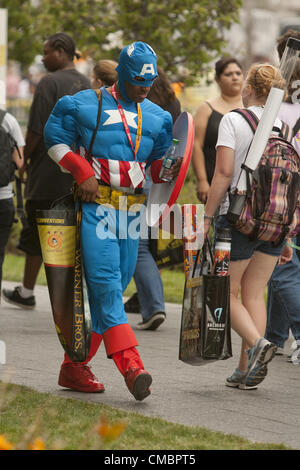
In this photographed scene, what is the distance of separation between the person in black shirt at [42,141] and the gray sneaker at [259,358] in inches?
146

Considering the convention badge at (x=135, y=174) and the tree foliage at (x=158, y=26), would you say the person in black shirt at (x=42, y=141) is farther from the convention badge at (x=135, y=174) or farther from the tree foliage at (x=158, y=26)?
the tree foliage at (x=158, y=26)

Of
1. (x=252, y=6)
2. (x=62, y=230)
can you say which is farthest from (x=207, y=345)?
(x=252, y=6)

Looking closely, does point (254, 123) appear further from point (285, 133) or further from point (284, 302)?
point (284, 302)

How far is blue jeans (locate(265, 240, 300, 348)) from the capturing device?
728 centimetres

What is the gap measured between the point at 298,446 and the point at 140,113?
213 cm

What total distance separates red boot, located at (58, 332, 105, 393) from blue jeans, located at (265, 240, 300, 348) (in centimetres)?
184

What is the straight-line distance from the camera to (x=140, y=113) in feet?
19.2

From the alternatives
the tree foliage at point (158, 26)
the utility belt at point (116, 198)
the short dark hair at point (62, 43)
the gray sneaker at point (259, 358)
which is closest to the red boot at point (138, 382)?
the gray sneaker at point (259, 358)

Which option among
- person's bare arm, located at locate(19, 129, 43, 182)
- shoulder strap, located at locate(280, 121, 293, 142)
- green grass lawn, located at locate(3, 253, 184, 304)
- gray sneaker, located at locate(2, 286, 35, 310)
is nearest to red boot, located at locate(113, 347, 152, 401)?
shoulder strap, located at locate(280, 121, 293, 142)

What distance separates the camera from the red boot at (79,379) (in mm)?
5902

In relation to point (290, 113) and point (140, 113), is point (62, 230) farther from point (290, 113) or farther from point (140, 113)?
point (290, 113)

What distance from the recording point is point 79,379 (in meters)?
5.90

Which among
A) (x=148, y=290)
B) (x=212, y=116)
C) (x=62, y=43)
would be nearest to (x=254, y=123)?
(x=212, y=116)

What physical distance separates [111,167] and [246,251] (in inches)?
38.8
